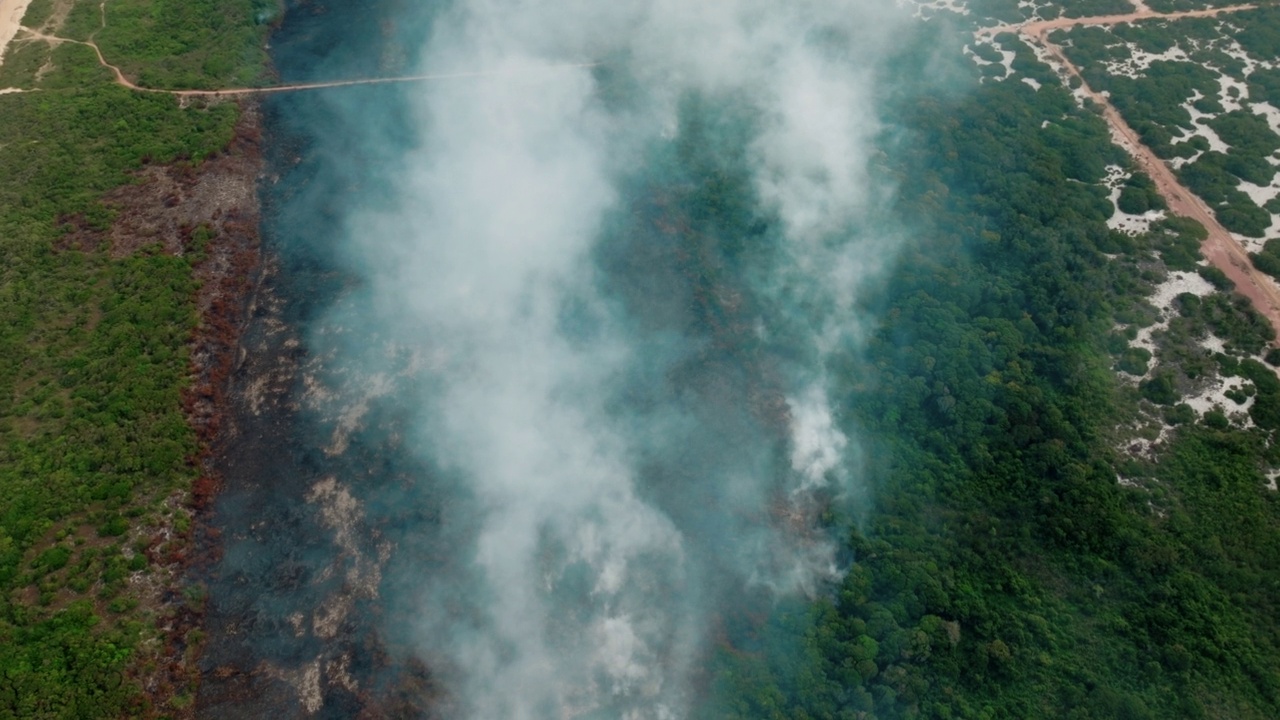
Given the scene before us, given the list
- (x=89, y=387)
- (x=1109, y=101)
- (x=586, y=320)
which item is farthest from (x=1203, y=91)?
(x=89, y=387)

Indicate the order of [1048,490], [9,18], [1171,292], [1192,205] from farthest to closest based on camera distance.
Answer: [9,18], [1192,205], [1171,292], [1048,490]

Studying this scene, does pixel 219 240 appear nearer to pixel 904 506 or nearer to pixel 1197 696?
pixel 904 506

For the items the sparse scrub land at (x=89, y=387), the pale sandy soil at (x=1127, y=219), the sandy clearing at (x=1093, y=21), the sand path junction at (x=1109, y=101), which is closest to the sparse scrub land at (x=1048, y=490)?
the pale sandy soil at (x=1127, y=219)

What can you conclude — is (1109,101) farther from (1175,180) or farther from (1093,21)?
(1093,21)

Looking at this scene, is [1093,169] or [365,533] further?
[1093,169]

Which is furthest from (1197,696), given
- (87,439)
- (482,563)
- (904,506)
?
(87,439)

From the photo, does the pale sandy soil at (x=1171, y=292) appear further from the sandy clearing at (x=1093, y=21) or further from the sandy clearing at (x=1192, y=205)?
the sandy clearing at (x=1093, y=21)
